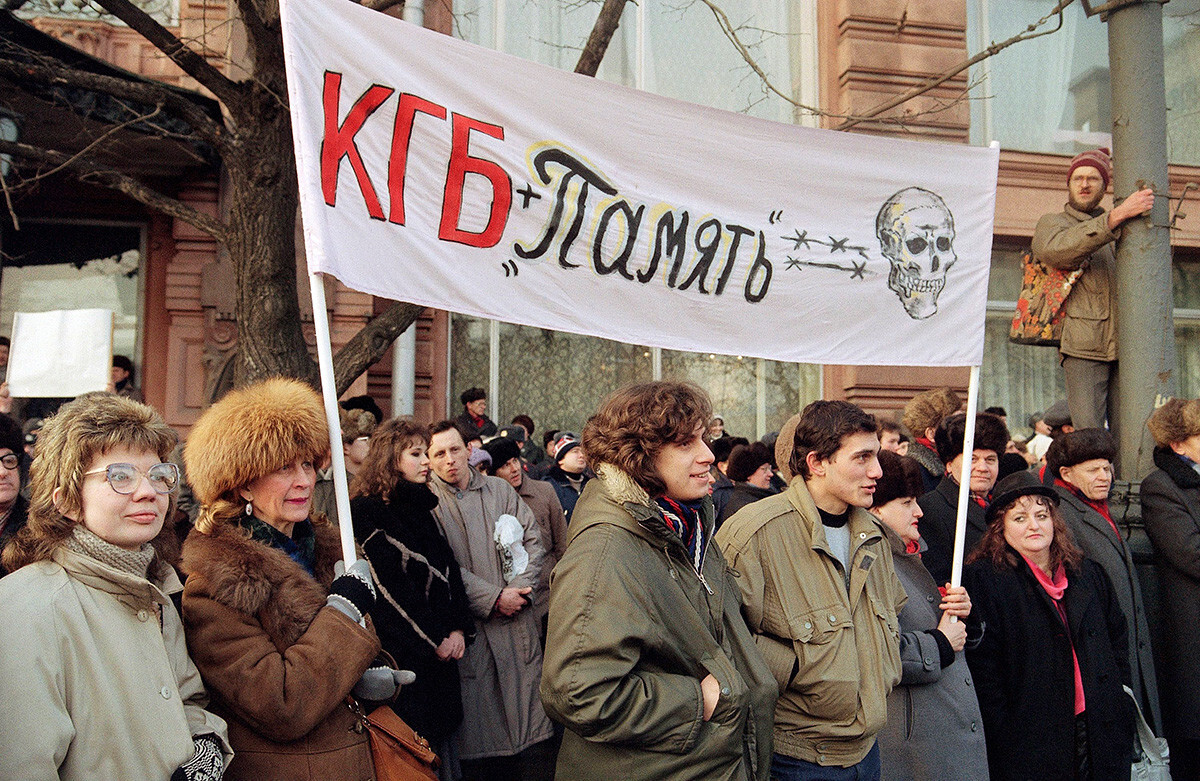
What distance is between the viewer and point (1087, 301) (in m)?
6.15

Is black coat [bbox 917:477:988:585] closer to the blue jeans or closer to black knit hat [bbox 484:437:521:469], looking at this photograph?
the blue jeans

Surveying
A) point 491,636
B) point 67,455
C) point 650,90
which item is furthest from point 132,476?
point 650,90

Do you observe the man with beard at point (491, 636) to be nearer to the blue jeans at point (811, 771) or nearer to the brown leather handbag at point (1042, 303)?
the blue jeans at point (811, 771)

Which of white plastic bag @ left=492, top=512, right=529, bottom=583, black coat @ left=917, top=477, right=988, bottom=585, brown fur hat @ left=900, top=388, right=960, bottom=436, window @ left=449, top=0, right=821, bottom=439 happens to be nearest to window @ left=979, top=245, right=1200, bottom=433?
window @ left=449, top=0, right=821, bottom=439

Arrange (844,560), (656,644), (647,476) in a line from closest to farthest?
(656,644)
(647,476)
(844,560)

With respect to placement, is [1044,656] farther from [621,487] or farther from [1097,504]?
[621,487]

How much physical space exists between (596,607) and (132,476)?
1.20 m

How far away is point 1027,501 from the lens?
4.45m

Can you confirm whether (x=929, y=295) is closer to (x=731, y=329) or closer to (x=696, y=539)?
(x=731, y=329)

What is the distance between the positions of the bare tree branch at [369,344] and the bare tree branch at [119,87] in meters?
1.31

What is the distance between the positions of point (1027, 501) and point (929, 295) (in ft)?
3.57

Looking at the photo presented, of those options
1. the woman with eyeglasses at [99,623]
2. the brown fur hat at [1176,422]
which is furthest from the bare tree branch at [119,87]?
the brown fur hat at [1176,422]

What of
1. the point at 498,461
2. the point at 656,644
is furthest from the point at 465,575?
the point at 656,644

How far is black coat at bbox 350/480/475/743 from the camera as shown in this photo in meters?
4.54
